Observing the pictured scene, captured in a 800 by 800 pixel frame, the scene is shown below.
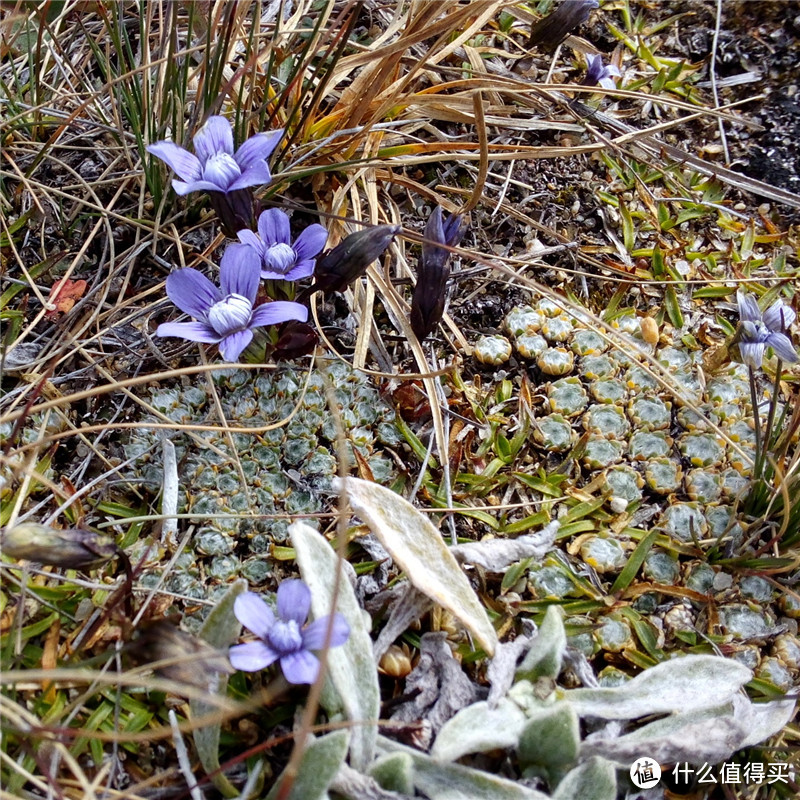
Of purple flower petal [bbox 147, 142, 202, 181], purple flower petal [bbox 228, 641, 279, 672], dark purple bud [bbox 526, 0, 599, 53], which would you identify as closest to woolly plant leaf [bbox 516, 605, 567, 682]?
purple flower petal [bbox 228, 641, 279, 672]

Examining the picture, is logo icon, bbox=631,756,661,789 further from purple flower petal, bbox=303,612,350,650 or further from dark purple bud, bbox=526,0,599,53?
dark purple bud, bbox=526,0,599,53

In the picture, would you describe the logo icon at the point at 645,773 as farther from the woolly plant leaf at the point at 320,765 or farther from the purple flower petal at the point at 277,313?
the purple flower petal at the point at 277,313

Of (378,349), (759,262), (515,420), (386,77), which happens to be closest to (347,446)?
(378,349)

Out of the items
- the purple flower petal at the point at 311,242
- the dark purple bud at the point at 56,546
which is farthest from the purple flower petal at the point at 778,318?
the dark purple bud at the point at 56,546

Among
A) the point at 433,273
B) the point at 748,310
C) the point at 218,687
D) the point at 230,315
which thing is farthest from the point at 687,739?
the point at 230,315

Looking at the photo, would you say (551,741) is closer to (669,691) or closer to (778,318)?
(669,691)
